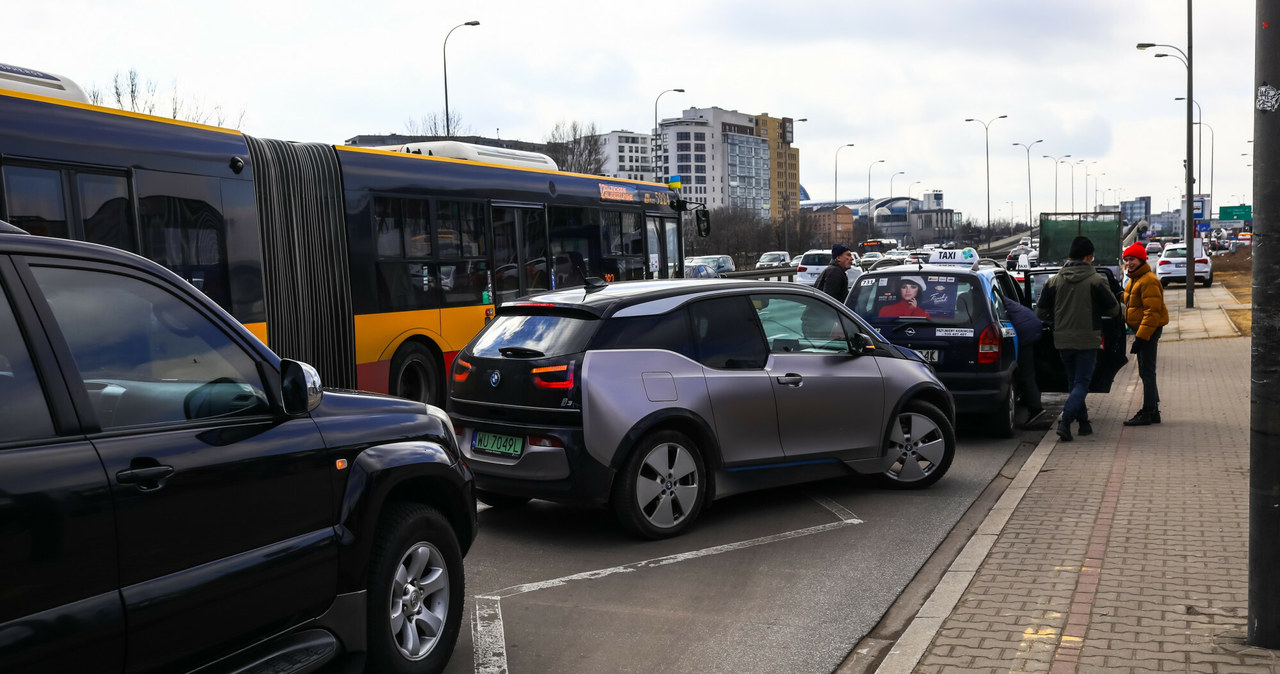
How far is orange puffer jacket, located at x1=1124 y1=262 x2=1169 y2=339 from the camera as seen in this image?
11625mm

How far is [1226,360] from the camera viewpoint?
59.8ft

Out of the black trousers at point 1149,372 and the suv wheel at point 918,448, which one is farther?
the black trousers at point 1149,372

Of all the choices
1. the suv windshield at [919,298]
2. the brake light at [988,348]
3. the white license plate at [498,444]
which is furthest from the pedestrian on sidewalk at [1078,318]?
the white license plate at [498,444]

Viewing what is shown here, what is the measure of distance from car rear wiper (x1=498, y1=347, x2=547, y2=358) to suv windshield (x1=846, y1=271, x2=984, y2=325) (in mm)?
5460

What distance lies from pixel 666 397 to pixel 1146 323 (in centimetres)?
710

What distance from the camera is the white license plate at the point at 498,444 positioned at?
268 inches

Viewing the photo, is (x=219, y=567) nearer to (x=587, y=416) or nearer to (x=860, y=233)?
(x=587, y=416)

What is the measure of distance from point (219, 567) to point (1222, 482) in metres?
7.58

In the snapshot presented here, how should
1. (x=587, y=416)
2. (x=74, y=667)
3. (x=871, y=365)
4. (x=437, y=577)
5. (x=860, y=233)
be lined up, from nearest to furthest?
(x=74, y=667) < (x=437, y=577) < (x=587, y=416) < (x=871, y=365) < (x=860, y=233)

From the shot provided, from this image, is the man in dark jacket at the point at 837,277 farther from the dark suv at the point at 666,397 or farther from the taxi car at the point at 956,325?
the dark suv at the point at 666,397

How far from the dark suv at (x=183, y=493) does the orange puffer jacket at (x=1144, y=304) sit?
9.46m

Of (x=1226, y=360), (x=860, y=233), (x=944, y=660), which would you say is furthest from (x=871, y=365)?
(x=860, y=233)

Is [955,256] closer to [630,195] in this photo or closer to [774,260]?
[630,195]

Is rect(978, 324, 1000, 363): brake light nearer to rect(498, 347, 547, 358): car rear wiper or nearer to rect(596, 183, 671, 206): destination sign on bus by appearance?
rect(498, 347, 547, 358): car rear wiper
